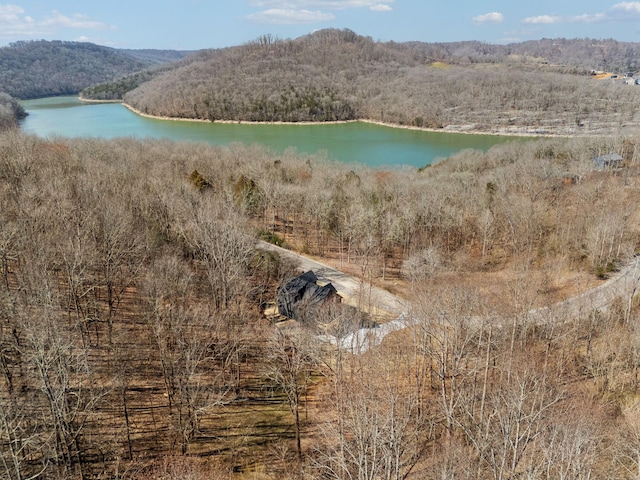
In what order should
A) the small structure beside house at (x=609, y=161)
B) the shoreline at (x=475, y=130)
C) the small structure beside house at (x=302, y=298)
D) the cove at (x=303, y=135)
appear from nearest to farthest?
the small structure beside house at (x=302, y=298)
the small structure beside house at (x=609, y=161)
the cove at (x=303, y=135)
the shoreline at (x=475, y=130)

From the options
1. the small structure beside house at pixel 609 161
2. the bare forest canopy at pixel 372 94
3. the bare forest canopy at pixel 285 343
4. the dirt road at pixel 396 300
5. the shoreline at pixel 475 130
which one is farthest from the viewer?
the bare forest canopy at pixel 372 94

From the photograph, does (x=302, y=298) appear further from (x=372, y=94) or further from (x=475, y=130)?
(x=372, y=94)

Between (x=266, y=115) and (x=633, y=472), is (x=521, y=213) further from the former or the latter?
(x=266, y=115)

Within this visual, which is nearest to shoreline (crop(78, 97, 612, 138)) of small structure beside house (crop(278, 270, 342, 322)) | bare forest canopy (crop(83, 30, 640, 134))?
bare forest canopy (crop(83, 30, 640, 134))

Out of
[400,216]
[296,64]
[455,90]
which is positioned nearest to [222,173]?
[400,216]

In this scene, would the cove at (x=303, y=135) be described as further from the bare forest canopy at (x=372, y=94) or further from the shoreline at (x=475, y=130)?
the bare forest canopy at (x=372, y=94)

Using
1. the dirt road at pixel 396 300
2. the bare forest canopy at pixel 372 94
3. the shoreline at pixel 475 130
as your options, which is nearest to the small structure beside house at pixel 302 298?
the dirt road at pixel 396 300

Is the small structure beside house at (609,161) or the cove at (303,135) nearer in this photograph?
the small structure beside house at (609,161)

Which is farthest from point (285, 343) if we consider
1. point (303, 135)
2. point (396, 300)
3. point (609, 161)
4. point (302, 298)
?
point (303, 135)
